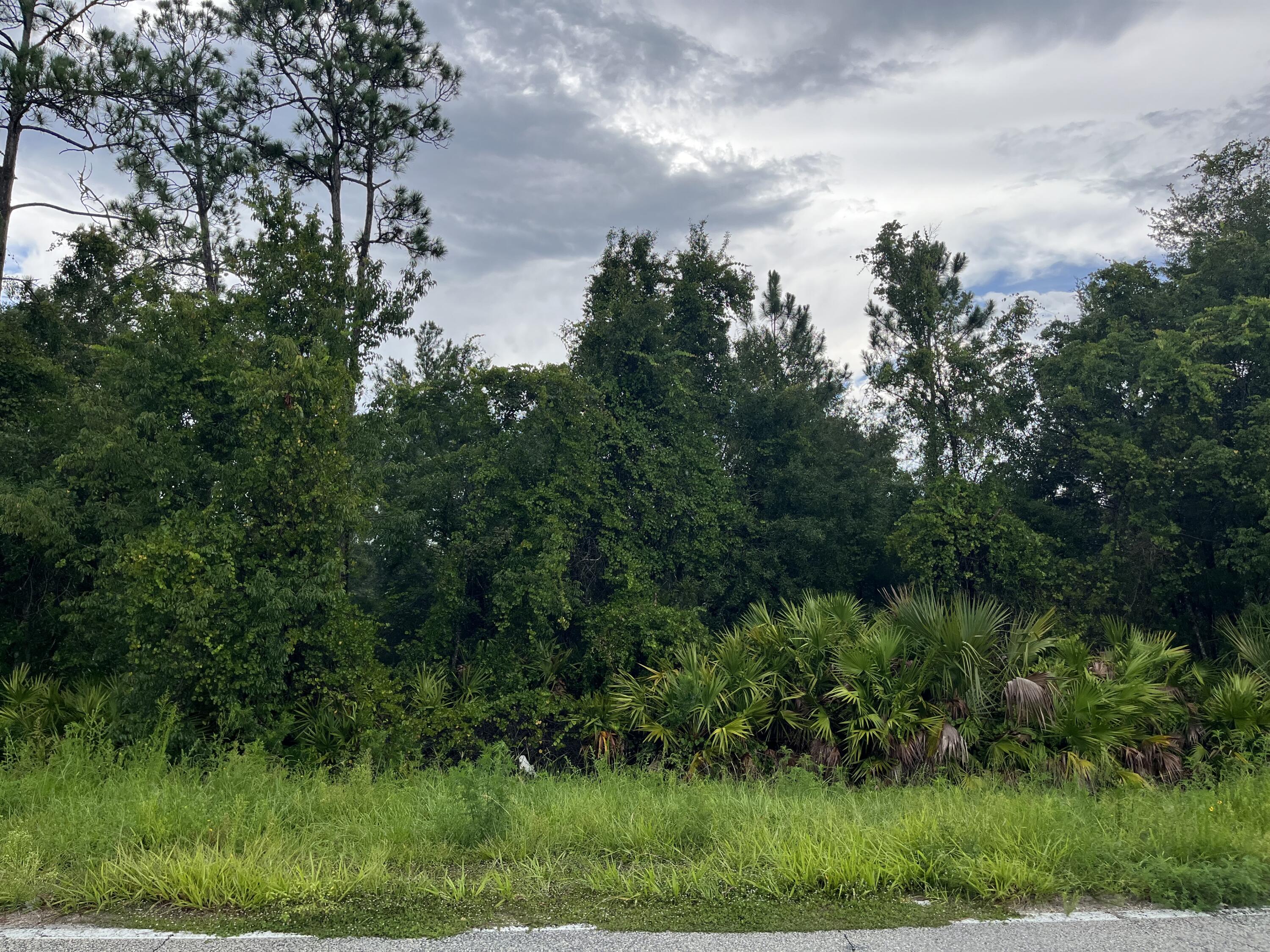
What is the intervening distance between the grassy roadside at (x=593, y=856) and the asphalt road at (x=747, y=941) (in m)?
0.12

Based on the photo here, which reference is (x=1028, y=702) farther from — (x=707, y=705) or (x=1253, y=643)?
(x=1253, y=643)

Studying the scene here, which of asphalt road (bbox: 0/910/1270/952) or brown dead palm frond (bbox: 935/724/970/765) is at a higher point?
asphalt road (bbox: 0/910/1270/952)

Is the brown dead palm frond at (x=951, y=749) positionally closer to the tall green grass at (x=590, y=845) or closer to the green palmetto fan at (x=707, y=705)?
the green palmetto fan at (x=707, y=705)

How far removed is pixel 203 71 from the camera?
19.3 metres

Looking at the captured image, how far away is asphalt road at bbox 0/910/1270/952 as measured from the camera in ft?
11.7

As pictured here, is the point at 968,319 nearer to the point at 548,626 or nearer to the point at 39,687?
the point at 548,626

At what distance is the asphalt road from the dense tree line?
682 centimetres

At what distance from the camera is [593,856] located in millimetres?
4637

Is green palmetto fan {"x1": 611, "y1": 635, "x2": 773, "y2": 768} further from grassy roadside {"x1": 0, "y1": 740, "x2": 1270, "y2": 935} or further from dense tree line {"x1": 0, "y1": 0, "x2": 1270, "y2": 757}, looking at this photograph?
grassy roadside {"x1": 0, "y1": 740, "x2": 1270, "y2": 935}

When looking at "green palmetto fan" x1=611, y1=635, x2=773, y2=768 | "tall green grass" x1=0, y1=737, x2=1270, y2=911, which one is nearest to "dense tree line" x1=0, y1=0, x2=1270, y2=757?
"green palmetto fan" x1=611, y1=635, x2=773, y2=768

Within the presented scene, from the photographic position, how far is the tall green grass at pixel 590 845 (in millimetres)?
4105

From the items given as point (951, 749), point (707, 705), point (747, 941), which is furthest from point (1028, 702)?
point (747, 941)

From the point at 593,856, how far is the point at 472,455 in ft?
45.7

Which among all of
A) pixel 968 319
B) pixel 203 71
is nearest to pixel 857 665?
pixel 968 319
